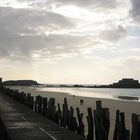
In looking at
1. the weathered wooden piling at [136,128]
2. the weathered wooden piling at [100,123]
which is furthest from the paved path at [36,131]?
the weathered wooden piling at [136,128]

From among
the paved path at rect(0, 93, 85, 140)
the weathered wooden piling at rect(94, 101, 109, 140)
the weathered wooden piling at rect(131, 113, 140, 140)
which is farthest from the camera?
the paved path at rect(0, 93, 85, 140)

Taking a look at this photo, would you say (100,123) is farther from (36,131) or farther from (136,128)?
(36,131)

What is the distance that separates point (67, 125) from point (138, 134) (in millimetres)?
7854

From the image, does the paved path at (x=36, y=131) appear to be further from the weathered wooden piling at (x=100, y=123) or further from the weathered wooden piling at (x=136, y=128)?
the weathered wooden piling at (x=136, y=128)

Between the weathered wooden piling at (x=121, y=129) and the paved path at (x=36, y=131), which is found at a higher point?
the weathered wooden piling at (x=121, y=129)

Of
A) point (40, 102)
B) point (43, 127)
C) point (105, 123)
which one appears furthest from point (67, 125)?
point (40, 102)

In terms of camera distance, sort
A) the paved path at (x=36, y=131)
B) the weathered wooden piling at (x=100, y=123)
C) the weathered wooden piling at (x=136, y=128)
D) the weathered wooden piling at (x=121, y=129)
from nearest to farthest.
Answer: the weathered wooden piling at (x=136, y=128) → the weathered wooden piling at (x=121, y=129) → the weathered wooden piling at (x=100, y=123) → the paved path at (x=36, y=131)

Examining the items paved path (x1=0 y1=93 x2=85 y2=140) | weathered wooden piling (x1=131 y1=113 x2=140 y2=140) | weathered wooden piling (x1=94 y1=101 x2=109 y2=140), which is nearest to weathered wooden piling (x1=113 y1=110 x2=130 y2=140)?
weathered wooden piling (x1=94 y1=101 x2=109 y2=140)

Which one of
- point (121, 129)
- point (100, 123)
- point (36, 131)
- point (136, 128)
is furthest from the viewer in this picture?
point (36, 131)

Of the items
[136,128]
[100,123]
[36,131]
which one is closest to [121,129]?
[100,123]

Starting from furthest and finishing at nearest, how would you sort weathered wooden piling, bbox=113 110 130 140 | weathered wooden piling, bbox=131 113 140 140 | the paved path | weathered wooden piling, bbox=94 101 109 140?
the paved path
weathered wooden piling, bbox=94 101 109 140
weathered wooden piling, bbox=113 110 130 140
weathered wooden piling, bbox=131 113 140 140

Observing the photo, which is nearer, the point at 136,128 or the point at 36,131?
the point at 136,128

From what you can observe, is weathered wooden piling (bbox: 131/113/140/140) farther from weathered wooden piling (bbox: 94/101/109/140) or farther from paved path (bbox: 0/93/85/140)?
paved path (bbox: 0/93/85/140)

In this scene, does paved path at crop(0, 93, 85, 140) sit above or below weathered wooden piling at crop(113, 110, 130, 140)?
below
